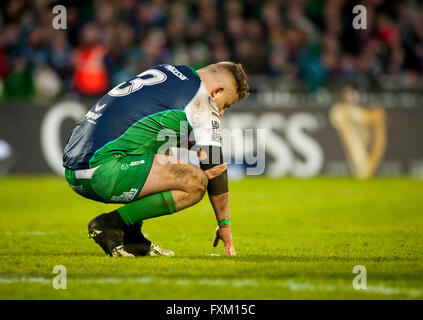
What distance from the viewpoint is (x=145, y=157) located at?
231 inches

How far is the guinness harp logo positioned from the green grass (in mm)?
3485

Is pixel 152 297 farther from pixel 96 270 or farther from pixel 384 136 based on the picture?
pixel 384 136

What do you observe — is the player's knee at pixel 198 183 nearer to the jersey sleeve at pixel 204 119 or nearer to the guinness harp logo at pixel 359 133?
the jersey sleeve at pixel 204 119

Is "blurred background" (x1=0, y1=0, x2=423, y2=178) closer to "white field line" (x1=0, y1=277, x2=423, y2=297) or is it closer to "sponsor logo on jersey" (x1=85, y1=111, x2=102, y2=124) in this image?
"sponsor logo on jersey" (x1=85, y1=111, x2=102, y2=124)

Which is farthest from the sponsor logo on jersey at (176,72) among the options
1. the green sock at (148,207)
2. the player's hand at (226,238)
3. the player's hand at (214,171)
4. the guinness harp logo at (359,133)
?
the guinness harp logo at (359,133)

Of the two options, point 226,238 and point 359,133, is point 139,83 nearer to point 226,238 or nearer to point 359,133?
point 226,238

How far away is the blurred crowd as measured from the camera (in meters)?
16.7

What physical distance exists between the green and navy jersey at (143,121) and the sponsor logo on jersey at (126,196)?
0.31 meters

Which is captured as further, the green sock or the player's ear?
the player's ear

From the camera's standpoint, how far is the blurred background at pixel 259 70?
15.9 m

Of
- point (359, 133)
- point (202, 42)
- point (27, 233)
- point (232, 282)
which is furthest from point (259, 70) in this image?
point (232, 282)

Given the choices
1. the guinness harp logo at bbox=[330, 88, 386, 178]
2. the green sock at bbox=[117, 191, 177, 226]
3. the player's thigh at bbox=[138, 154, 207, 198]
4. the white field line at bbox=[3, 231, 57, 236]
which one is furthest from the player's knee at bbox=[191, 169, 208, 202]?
the guinness harp logo at bbox=[330, 88, 386, 178]

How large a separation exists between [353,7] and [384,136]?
4.53m
